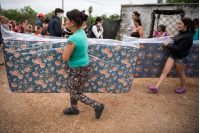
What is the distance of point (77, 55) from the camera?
1552 millimetres

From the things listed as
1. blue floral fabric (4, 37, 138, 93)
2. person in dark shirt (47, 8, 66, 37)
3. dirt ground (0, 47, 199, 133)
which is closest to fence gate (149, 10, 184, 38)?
dirt ground (0, 47, 199, 133)

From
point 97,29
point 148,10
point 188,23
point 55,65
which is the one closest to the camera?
point 55,65

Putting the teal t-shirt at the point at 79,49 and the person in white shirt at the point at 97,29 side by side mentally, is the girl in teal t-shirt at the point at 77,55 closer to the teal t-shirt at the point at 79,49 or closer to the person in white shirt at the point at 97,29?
the teal t-shirt at the point at 79,49

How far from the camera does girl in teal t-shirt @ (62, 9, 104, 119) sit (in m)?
1.42

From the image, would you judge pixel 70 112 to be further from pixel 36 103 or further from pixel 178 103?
pixel 178 103

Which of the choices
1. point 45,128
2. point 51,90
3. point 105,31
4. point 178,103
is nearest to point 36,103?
point 51,90

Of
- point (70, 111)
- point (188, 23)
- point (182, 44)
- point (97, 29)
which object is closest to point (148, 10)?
point (97, 29)

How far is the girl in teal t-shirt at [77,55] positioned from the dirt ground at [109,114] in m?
0.25

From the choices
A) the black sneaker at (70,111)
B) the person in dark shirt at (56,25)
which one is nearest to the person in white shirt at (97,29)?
the person in dark shirt at (56,25)

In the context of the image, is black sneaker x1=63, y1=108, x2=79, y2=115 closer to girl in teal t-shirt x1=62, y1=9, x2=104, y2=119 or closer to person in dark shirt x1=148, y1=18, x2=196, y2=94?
girl in teal t-shirt x1=62, y1=9, x2=104, y2=119

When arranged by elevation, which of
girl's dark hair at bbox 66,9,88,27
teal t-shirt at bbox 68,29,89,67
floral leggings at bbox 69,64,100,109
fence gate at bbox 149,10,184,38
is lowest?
floral leggings at bbox 69,64,100,109

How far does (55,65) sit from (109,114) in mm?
1206

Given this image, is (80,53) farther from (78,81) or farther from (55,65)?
(55,65)

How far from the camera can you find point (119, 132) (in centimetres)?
176
